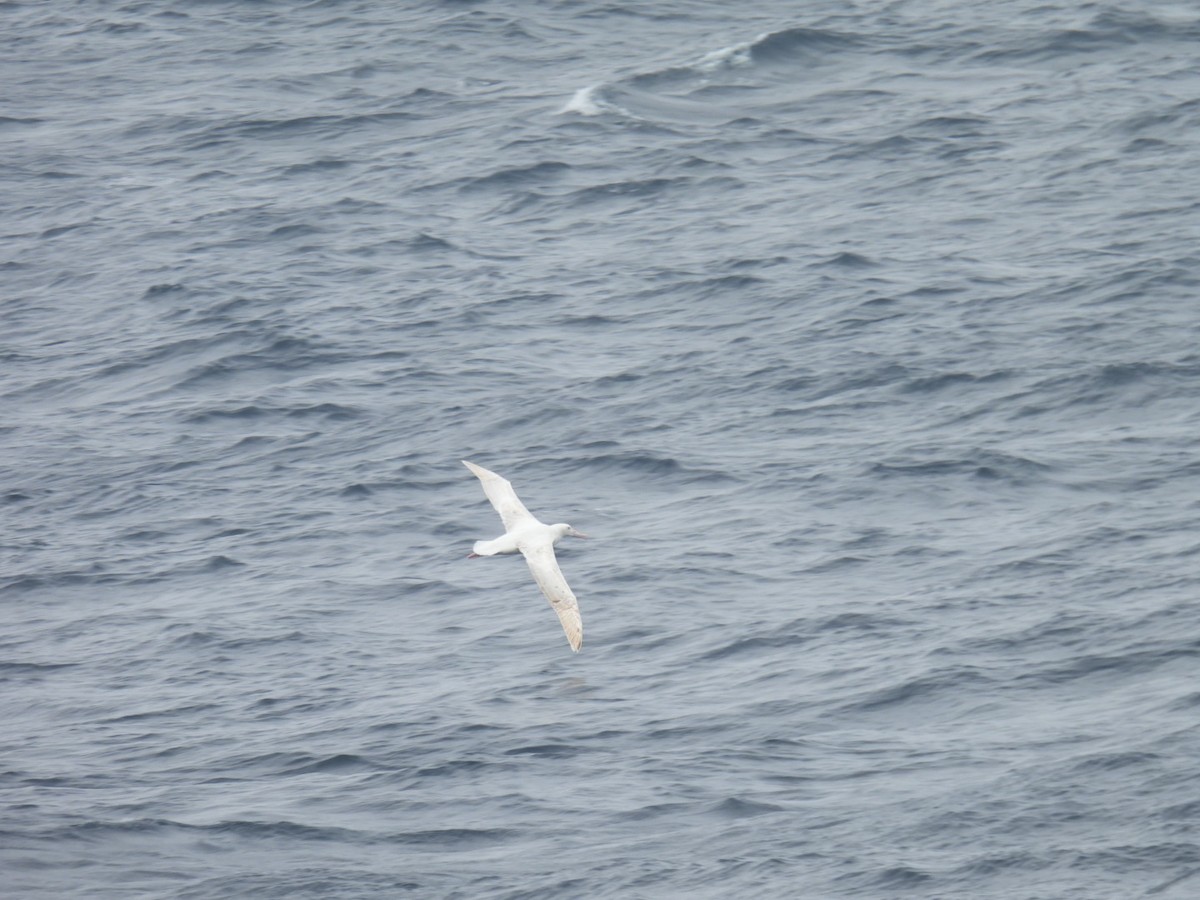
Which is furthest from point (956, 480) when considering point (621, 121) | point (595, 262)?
point (621, 121)

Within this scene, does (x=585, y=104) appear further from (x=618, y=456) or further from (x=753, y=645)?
(x=753, y=645)

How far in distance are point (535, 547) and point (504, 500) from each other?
4.00 ft

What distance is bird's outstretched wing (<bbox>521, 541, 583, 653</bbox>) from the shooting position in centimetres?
2152

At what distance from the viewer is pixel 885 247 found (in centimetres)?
3503

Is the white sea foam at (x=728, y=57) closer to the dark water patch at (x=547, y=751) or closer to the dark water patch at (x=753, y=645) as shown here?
the dark water patch at (x=753, y=645)

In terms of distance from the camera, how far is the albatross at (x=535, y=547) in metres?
21.8

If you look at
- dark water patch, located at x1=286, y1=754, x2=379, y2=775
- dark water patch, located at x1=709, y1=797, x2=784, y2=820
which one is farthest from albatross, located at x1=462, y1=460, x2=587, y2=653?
dark water patch, located at x1=286, y1=754, x2=379, y2=775

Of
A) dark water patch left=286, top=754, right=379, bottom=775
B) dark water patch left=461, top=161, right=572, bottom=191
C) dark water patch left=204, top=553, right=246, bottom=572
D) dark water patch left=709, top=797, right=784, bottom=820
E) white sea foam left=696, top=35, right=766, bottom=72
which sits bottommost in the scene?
dark water patch left=286, top=754, right=379, bottom=775

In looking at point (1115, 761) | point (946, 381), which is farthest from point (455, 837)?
point (946, 381)

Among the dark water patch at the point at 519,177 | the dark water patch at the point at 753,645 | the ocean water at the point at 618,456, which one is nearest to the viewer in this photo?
the ocean water at the point at 618,456

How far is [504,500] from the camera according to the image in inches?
931

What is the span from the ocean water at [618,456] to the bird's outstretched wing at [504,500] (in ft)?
7.35

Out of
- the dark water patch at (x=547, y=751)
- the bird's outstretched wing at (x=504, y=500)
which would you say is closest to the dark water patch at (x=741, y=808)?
the dark water patch at (x=547, y=751)

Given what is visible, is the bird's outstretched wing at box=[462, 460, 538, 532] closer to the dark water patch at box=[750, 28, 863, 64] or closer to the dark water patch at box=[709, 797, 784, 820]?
the dark water patch at box=[709, 797, 784, 820]
